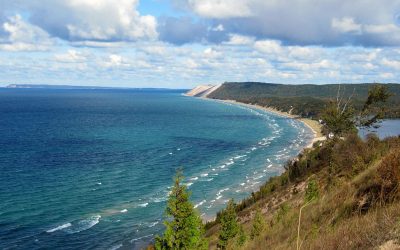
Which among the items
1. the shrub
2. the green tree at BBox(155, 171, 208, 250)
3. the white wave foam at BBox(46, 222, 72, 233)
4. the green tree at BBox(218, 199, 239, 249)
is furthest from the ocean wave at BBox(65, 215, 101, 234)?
the shrub

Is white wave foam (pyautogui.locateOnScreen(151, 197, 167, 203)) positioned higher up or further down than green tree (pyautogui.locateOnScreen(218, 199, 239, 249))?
further down

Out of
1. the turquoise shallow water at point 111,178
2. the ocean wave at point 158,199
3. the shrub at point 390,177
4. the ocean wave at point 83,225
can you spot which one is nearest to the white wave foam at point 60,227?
the turquoise shallow water at point 111,178

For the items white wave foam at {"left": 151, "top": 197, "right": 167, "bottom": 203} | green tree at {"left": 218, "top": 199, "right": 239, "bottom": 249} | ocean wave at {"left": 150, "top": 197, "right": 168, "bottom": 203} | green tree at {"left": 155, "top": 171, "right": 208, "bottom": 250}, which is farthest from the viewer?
white wave foam at {"left": 151, "top": 197, "right": 167, "bottom": 203}

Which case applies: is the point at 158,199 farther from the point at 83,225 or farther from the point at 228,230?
the point at 228,230

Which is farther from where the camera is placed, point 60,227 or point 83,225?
point 83,225

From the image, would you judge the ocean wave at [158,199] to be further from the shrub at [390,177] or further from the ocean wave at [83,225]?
the shrub at [390,177]

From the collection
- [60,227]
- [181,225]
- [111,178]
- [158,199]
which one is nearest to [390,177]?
[181,225]

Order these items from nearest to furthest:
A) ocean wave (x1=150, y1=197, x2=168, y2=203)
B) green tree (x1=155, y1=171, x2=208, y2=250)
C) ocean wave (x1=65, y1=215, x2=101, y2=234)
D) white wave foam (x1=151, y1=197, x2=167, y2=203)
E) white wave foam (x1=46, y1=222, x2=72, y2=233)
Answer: green tree (x1=155, y1=171, x2=208, y2=250) < white wave foam (x1=46, y1=222, x2=72, y2=233) < ocean wave (x1=65, y1=215, x2=101, y2=234) < ocean wave (x1=150, y1=197, x2=168, y2=203) < white wave foam (x1=151, y1=197, x2=167, y2=203)

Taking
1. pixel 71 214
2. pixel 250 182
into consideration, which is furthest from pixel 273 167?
pixel 71 214

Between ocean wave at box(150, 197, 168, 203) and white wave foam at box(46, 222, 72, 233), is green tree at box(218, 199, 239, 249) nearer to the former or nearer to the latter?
white wave foam at box(46, 222, 72, 233)

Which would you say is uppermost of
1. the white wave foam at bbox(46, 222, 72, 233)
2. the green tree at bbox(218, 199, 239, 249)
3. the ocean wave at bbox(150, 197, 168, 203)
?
the green tree at bbox(218, 199, 239, 249)

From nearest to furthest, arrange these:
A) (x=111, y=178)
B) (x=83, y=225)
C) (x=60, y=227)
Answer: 1. (x=60, y=227)
2. (x=83, y=225)
3. (x=111, y=178)

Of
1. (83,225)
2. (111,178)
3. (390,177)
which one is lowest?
(83,225)
